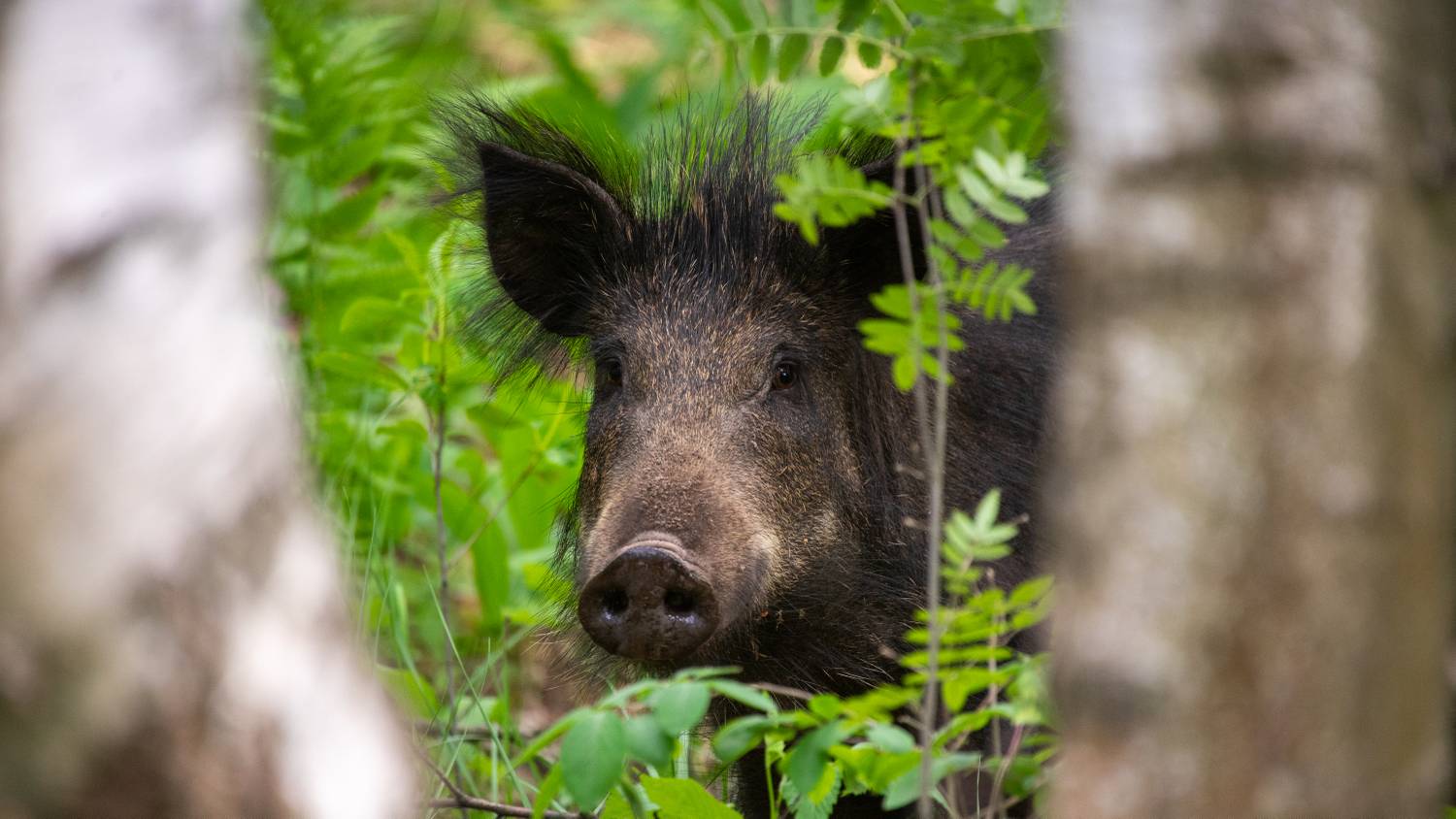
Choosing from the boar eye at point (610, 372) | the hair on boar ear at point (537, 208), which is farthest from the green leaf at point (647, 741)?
the hair on boar ear at point (537, 208)

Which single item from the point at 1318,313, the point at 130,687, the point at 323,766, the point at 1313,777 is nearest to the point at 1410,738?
the point at 1313,777

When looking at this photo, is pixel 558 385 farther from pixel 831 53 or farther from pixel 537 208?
pixel 831 53

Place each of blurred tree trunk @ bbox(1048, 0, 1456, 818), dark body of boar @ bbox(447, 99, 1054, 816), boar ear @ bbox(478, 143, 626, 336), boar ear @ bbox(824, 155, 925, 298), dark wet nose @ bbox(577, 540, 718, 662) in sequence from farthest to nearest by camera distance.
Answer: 1. boar ear @ bbox(478, 143, 626, 336)
2. boar ear @ bbox(824, 155, 925, 298)
3. dark body of boar @ bbox(447, 99, 1054, 816)
4. dark wet nose @ bbox(577, 540, 718, 662)
5. blurred tree trunk @ bbox(1048, 0, 1456, 818)

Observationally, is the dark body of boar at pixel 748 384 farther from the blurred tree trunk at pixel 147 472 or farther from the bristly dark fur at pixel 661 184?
the blurred tree trunk at pixel 147 472

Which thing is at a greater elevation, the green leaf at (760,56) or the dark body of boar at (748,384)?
the green leaf at (760,56)

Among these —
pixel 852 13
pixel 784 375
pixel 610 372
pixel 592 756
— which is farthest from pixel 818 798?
pixel 610 372

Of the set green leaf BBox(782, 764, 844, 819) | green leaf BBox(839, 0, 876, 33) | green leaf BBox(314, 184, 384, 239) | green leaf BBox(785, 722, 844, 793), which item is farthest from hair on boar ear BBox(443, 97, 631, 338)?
green leaf BBox(785, 722, 844, 793)

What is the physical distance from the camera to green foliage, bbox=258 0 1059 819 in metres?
2.02

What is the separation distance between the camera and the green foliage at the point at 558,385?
2023mm

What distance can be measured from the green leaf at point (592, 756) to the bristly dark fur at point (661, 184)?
7.12 feet

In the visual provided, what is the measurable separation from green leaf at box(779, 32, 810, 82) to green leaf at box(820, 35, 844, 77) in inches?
1.5

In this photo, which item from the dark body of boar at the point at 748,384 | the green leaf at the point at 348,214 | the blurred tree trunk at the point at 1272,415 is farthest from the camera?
the green leaf at the point at 348,214

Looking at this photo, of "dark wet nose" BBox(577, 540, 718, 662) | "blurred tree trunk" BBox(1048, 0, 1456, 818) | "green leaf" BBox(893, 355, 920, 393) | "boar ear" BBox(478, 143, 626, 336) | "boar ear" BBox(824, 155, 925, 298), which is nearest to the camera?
"blurred tree trunk" BBox(1048, 0, 1456, 818)

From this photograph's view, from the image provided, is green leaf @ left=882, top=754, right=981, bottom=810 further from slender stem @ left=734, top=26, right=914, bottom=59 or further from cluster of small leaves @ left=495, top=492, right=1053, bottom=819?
slender stem @ left=734, top=26, right=914, bottom=59
